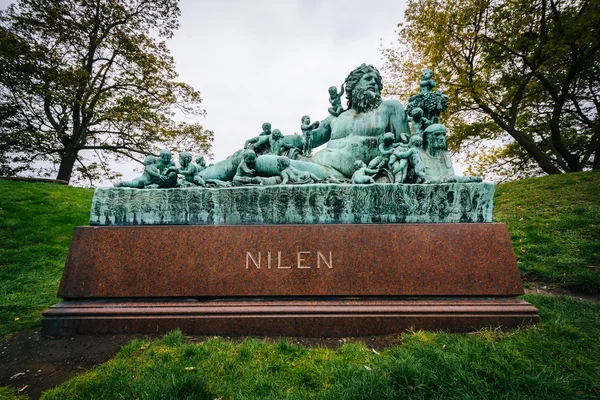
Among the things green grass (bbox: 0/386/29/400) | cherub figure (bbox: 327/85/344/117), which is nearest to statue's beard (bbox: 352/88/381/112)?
cherub figure (bbox: 327/85/344/117)

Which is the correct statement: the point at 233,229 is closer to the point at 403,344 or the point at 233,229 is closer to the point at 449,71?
the point at 403,344

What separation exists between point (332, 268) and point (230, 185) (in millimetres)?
1892

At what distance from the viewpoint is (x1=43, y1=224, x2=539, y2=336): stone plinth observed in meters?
3.01

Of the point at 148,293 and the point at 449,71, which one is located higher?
the point at 449,71

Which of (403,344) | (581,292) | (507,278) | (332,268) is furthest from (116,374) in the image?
(581,292)

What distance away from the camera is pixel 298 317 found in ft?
9.89

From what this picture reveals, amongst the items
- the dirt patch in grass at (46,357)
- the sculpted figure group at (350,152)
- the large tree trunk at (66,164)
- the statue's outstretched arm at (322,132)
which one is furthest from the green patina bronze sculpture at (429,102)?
the large tree trunk at (66,164)

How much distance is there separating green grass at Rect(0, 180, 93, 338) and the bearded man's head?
5670 mm

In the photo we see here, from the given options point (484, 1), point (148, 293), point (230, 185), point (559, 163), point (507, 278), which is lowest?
point (148, 293)

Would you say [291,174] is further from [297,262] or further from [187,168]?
[187,168]

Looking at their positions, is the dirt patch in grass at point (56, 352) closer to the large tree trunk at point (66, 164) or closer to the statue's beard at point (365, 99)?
the statue's beard at point (365, 99)

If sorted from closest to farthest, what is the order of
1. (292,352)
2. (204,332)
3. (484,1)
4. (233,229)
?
1. (292,352)
2. (204,332)
3. (233,229)
4. (484,1)

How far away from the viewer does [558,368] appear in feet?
7.02

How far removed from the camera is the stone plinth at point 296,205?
A: 340cm
